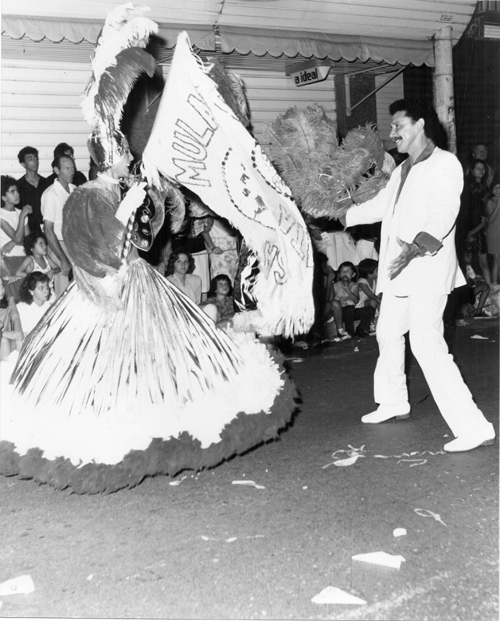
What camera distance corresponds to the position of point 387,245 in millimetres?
4816

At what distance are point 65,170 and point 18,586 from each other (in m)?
5.42

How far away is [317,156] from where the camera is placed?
4.92 metres

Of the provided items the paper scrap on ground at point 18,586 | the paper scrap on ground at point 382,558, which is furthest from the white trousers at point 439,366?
the paper scrap on ground at point 18,586

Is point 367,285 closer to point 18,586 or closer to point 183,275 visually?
point 183,275

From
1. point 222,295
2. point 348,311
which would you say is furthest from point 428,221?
point 348,311

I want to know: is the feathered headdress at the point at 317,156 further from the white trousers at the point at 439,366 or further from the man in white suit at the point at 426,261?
the white trousers at the point at 439,366

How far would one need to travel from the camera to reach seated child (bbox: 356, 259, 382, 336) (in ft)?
30.0

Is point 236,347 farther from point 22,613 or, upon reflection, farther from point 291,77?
point 291,77

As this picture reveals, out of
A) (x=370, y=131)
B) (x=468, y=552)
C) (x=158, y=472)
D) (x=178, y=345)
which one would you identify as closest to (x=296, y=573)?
(x=468, y=552)

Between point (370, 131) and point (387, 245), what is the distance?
31.0 inches

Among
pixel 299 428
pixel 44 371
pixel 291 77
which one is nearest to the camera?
pixel 44 371

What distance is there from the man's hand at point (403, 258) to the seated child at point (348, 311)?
4.47 metres

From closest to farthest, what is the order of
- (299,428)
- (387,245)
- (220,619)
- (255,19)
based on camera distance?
(220,619), (387,245), (299,428), (255,19)

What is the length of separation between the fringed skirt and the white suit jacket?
95 cm
